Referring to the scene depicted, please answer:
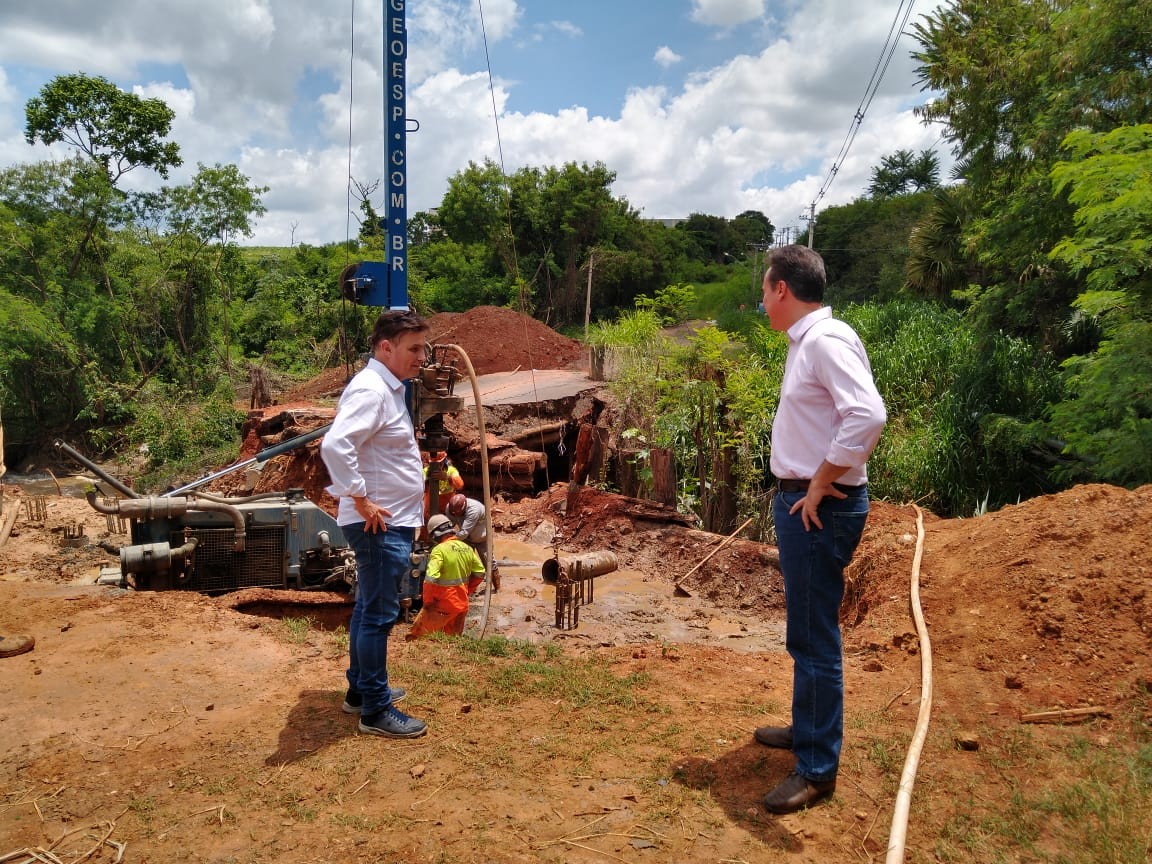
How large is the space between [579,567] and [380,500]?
4.40 meters

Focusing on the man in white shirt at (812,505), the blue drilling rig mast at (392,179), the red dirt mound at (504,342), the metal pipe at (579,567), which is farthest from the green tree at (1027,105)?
the red dirt mound at (504,342)

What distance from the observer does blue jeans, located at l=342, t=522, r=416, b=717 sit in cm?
361

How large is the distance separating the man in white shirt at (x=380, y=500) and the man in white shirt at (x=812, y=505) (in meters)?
1.66

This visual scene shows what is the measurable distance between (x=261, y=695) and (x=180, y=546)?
3848 millimetres

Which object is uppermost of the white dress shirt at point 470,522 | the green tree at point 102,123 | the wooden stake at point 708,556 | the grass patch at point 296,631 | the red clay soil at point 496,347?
the green tree at point 102,123

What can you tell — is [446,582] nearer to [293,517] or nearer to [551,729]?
[551,729]

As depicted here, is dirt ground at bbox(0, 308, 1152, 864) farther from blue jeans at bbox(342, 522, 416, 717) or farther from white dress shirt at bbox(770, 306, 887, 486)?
white dress shirt at bbox(770, 306, 887, 486)

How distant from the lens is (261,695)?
14.0 ft

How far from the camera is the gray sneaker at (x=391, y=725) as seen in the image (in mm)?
3686

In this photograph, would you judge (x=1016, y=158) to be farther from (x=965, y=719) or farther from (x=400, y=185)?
(x=965, y=719)

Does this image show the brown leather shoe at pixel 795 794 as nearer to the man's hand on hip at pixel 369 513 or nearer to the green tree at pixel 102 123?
the man's hand on hip at pixel 369 513

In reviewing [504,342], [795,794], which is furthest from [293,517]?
[504,342]

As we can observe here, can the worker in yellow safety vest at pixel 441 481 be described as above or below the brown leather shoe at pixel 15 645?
above

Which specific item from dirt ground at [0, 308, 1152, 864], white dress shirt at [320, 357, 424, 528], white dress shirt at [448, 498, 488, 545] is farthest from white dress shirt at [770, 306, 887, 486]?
white dress shirt at [448, 498, 488, 545]
